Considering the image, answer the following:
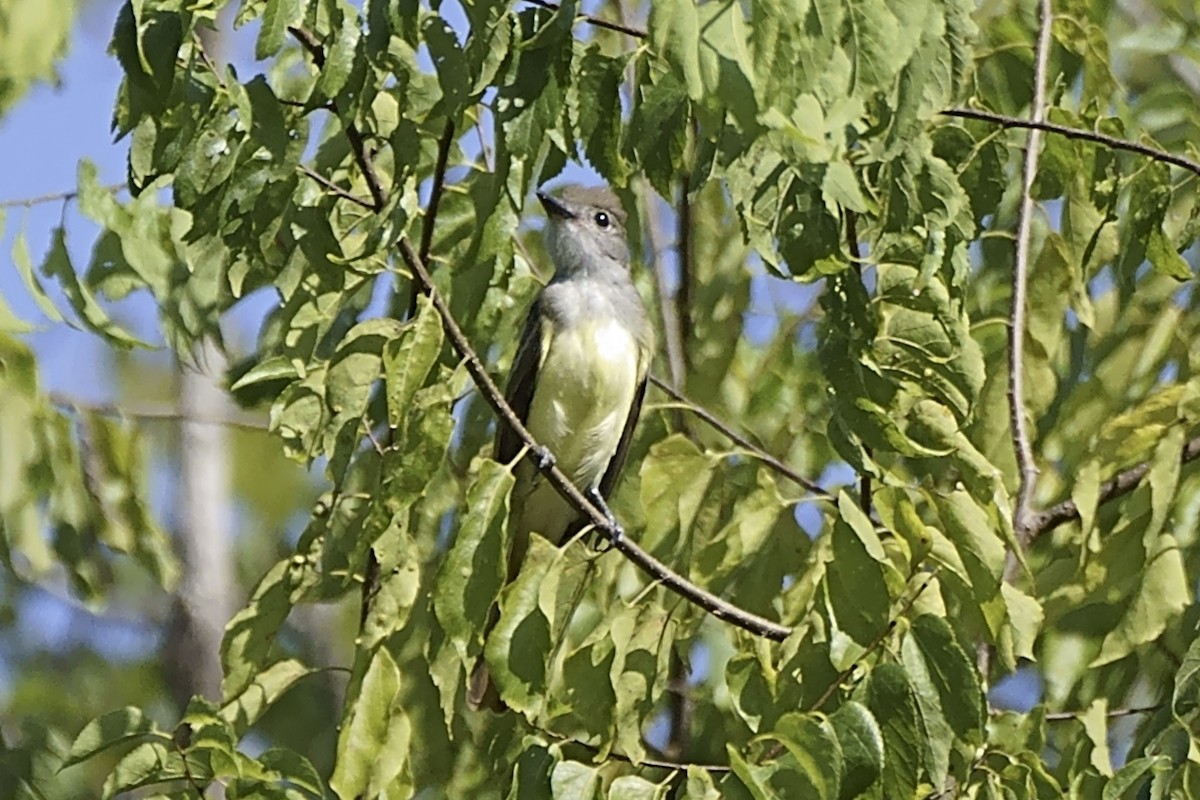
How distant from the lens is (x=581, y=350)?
5.14 m

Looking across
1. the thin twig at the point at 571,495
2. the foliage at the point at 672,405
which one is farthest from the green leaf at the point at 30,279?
the thin twig at the point at 571,495

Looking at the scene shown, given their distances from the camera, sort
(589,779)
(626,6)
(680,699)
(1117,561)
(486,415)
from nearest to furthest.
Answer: (589,779) < (1117,561) < (486,415) < (680,699) < (626,6)

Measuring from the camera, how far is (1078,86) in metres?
4.85

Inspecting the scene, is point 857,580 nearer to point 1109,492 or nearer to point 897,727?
point 897,727

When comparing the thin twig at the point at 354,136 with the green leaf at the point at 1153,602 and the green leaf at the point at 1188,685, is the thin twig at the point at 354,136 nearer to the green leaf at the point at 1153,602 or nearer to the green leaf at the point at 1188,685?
the green leaf at the point at 1188,685

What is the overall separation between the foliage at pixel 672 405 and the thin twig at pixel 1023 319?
4cm

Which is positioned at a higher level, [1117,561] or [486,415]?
[486,415]

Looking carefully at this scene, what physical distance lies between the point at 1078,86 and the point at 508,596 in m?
2.63

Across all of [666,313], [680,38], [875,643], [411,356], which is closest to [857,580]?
[875,643]

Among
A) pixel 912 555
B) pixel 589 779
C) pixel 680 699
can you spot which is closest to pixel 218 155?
pixel 589 779

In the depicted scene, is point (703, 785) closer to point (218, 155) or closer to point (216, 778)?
point (216, 778)

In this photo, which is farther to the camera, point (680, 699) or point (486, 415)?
point (680, 699)

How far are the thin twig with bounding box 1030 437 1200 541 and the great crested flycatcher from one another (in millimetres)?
1313

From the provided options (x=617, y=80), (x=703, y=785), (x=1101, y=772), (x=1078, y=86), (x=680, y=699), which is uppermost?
(x=617, y=80)
